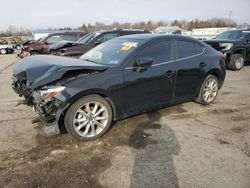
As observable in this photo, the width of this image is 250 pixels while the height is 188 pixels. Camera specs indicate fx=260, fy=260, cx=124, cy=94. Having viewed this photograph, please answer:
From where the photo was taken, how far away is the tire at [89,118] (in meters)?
4.04

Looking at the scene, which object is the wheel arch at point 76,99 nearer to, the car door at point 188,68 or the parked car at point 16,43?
the car door at point 188,68

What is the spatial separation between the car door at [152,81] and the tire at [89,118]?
450 mm

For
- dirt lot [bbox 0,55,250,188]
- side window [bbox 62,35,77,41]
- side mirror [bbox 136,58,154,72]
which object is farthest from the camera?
side window [bbox 62,35,77,41]

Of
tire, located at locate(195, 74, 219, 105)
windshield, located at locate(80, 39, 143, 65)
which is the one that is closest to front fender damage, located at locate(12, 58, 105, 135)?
windshield, located at locate(80, 39, 143, 65)

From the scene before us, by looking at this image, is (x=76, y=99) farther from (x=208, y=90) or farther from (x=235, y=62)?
(x=235, y=62)

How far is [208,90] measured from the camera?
6062mm

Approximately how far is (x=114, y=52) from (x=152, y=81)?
92cm

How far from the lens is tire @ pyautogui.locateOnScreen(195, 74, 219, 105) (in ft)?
19.4

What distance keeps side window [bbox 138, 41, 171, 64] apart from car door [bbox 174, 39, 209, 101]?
24 centimetres

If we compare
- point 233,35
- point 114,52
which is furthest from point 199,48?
point 233,35

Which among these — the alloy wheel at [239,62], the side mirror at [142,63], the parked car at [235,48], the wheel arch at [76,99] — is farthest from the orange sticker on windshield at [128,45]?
the alloy wheel at [239,62]

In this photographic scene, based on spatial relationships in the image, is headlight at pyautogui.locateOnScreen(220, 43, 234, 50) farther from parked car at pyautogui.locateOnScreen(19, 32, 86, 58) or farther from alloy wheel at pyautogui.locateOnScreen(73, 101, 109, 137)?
alloy wheel at pyautogui.locateOnScreen(73, 101, 109, 137)

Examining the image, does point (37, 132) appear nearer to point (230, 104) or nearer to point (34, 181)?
point (34, 181)

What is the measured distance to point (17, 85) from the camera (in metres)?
4.82
